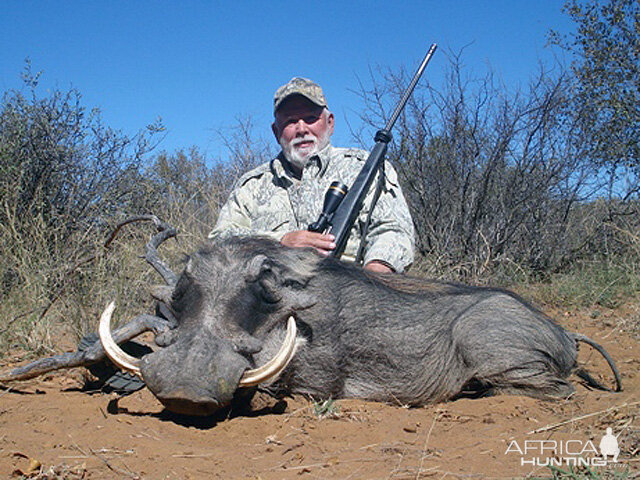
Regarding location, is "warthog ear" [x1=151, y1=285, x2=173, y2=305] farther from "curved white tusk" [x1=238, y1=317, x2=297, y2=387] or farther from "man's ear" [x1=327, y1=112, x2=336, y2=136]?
"man's ear" [x1=327, y1=112, x2=336, y2=136]

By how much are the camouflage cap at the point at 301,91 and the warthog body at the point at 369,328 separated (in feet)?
6.25

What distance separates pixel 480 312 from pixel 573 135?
4.60 meters

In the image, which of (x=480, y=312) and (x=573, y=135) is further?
(x=573, y=135)

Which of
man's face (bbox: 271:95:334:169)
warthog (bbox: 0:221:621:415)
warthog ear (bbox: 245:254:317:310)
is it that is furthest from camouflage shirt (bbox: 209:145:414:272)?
warthog ear (bbox: 245:254:317:310)

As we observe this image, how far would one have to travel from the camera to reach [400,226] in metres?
4.77

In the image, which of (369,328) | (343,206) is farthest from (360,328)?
(343,206)

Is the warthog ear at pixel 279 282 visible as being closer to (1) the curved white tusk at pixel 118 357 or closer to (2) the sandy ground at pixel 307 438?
(2) the sandy ground at pixel 307 438

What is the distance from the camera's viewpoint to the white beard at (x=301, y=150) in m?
5.03

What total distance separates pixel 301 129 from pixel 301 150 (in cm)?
17

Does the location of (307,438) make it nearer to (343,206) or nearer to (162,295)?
(162,295)

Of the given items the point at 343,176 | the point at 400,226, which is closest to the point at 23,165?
the point at 343,176

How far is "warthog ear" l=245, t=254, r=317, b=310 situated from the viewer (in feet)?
10.2

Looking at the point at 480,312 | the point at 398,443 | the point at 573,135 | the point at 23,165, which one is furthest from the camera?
the point at 573,135

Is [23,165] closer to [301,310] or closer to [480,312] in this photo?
[301,310]
